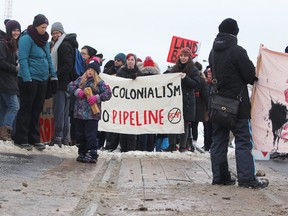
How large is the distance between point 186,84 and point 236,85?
460cm

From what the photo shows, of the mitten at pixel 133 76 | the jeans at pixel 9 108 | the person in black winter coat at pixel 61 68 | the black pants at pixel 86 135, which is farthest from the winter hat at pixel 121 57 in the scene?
the black pants at pixel 86 135

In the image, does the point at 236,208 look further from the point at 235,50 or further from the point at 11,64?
the point at 11,64

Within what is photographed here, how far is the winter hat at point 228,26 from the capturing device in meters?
7.54

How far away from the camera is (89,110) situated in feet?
31.7

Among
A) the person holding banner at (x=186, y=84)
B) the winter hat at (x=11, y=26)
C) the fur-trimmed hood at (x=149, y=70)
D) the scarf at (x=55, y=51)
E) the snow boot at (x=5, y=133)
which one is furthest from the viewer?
the fur-trimmed hood at (x=149, y=70)

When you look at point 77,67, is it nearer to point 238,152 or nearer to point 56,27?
point 56,27

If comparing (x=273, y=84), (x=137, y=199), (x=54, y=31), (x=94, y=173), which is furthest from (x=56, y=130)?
(x=137, y=199)

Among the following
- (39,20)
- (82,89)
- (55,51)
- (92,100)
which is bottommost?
(92,100)

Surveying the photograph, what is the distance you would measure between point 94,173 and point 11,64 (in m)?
3.32

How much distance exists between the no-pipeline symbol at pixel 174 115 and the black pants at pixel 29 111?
2.94 meters

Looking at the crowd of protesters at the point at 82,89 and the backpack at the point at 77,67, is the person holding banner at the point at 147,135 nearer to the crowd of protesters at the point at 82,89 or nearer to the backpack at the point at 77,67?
the crowd of protesters at the point at 82,89

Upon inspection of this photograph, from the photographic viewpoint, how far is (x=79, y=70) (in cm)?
1174

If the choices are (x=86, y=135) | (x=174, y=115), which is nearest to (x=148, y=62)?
(x=174, y=115)

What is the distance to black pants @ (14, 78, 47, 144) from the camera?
34.0 feet
